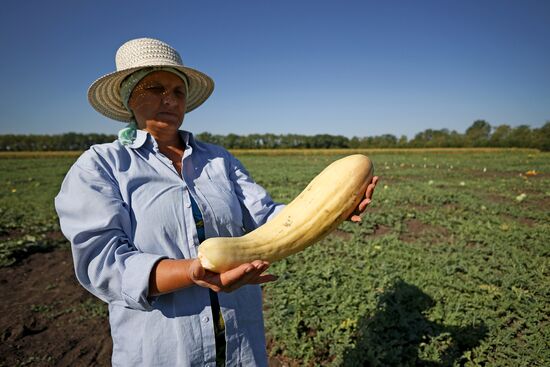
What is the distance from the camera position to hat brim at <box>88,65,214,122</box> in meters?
1.78

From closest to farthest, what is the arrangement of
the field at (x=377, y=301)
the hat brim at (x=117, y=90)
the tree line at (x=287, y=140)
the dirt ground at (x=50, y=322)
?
the hat brim at (x=117, y=90), the field at (x=377, y=301), the dirt ground at (x=50, y=322), the tree line at (x=287, y=140)

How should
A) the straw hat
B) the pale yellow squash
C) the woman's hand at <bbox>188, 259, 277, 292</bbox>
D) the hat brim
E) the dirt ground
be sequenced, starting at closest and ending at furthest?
the woman's hand at <bbox>188, 259, 277, 292</bbox> < the pale yellow squash < the straw hat < the hat brim < the dirt ground

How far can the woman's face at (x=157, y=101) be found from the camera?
5.54 feet

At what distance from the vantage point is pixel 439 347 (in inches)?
117

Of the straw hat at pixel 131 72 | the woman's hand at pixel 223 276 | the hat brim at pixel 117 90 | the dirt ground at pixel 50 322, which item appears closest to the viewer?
the woman's hand at pixel 223 276

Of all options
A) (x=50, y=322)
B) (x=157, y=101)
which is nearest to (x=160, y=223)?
(x=157, y=101)

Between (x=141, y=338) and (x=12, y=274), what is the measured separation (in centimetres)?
543

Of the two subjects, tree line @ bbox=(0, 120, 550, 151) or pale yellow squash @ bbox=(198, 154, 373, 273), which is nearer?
pale yellow squash @ bbox=(198, 154, 373, 273)

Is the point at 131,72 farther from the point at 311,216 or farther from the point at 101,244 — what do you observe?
the point at 311,216

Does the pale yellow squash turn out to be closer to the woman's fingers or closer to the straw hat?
the woman's fingers

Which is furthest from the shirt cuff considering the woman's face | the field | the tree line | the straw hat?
the tree line

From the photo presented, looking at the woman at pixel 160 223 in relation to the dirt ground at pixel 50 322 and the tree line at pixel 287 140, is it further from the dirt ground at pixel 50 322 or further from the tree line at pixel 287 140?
the tree line at pixel 287 140

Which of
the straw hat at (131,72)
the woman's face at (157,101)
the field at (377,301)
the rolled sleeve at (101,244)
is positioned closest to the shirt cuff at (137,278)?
the rolled sleeve at (101,244)

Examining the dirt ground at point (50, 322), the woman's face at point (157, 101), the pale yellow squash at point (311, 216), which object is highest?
the woman's face at point (157, 101)
